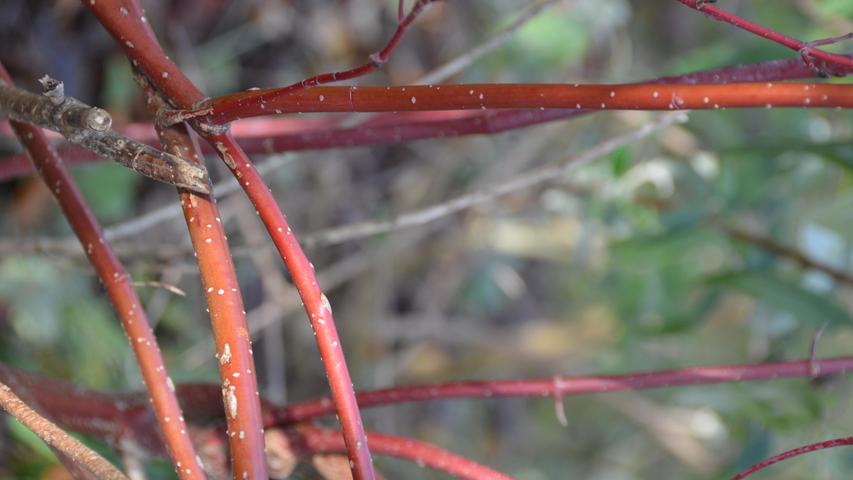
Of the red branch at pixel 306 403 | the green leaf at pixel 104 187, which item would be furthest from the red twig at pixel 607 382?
the green leaf at pixel 104 187

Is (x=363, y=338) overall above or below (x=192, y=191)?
above

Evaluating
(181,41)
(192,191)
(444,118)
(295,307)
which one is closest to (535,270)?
(295,307)

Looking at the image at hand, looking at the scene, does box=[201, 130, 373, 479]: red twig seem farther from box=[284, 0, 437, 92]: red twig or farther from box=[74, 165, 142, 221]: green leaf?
box=[74, 165, 142, 221]: green leaf

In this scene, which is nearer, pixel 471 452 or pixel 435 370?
pixel 435 370

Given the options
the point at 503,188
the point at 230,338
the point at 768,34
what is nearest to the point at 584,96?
the point at 768,34

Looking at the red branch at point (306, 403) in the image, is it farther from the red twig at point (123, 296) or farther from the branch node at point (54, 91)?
the branch node at point (54, 91)

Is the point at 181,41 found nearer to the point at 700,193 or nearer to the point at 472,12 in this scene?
the point at 472,12

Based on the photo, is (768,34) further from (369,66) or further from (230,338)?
(230,338)

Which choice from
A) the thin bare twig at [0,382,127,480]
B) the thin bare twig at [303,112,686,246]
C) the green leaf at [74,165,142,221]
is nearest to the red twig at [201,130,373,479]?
the thin bare twig at [0,382,127,480]
